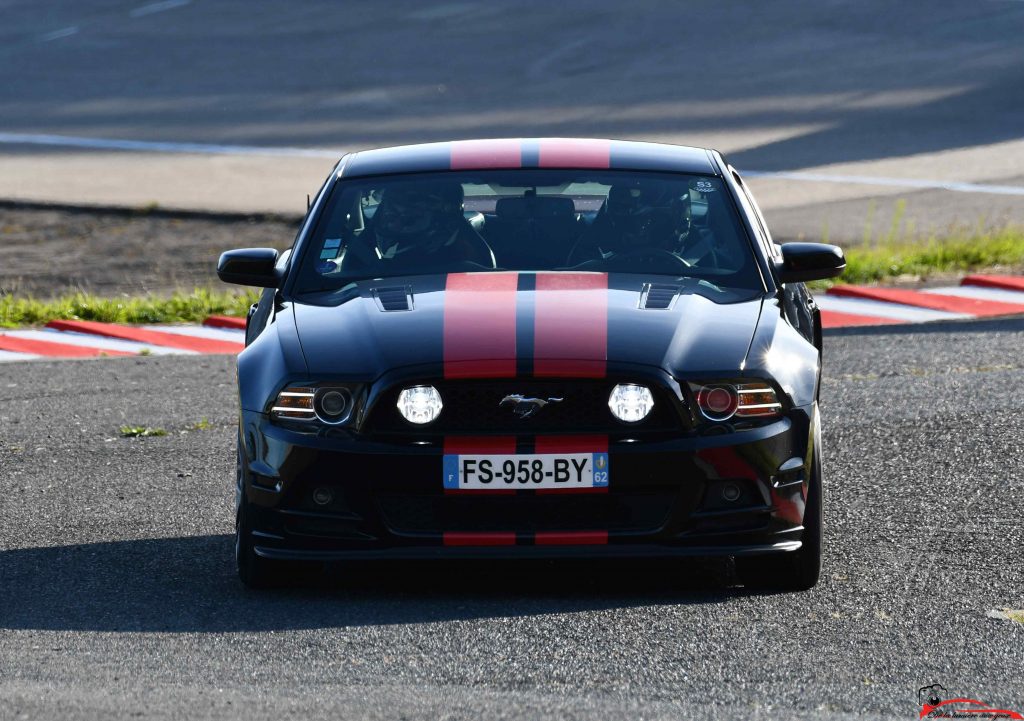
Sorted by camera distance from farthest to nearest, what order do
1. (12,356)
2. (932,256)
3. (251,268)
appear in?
(932,256) → (12,356) → (251,268)

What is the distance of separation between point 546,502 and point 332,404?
71 centimetres

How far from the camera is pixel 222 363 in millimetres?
10305

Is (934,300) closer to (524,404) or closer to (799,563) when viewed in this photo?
(799,563)

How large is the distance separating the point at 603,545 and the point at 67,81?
24986 mm

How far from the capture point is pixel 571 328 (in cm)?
546

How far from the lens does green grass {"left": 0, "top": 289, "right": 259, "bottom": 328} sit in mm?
12453

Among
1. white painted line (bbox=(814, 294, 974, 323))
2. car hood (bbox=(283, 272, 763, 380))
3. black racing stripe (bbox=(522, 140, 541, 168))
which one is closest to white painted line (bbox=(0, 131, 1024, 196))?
white painted line (bbox=(814, 294, 974, 323))

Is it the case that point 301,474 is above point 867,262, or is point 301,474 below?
above

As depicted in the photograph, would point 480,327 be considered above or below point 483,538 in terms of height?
above

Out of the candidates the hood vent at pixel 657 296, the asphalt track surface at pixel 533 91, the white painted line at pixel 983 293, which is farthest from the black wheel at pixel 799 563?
the asphalt track surface at pixel 533 91

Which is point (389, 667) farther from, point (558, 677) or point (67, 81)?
point (67, 81)

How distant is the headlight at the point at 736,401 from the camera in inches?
207

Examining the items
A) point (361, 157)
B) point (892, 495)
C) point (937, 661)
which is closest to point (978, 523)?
point (892, 495)

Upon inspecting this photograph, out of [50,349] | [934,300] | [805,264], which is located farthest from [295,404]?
[934,300]
